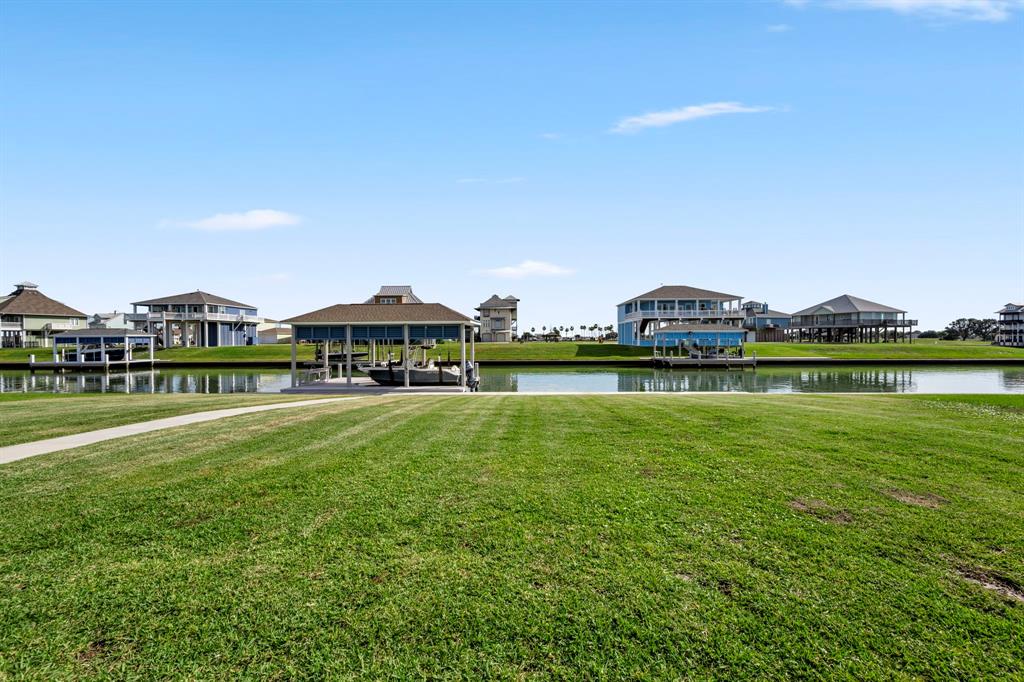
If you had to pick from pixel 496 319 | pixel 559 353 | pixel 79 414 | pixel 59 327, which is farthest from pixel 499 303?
pixel 79 414

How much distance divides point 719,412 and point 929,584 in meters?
7.65

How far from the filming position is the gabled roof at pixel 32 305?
6888cm

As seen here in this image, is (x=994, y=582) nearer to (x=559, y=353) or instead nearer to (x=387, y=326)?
(x=387, y=326)

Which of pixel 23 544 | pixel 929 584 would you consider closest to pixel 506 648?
pixel 929 584

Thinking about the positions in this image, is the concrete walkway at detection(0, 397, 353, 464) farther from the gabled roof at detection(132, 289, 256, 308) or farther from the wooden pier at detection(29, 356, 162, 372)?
the gabled roof at detection(132, 289, 256, 308)

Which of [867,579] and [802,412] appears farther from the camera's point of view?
[802,412]

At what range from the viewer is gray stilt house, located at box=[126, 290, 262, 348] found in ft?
218

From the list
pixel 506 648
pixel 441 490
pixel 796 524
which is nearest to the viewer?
pixel 506 648

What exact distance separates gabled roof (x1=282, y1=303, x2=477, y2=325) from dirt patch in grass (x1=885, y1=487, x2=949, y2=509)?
21741mm

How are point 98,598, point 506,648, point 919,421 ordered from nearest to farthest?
point 506,648
point 98,598
point 919,421

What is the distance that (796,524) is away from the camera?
522cm

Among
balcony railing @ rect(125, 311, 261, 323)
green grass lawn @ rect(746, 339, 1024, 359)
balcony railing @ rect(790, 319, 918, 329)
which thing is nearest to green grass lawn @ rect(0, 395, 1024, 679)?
green grass lawn @ rect(746, 339, 1024, 359)

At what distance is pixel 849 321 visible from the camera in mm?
84625

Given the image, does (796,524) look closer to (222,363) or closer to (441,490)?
(441,490)
